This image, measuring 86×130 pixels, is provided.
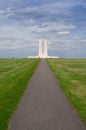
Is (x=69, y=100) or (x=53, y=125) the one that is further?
(x=69, y=100)

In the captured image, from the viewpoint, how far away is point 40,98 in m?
18.0

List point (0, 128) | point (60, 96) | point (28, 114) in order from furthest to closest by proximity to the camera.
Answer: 1. point (60, 96)
2. point (28, 114)
3. point (0, 128)

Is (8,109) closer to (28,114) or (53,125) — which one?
(28,114)

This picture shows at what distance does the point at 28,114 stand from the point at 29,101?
327cm

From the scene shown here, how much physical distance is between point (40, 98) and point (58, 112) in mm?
3960

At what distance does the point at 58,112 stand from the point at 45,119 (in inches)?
62.7

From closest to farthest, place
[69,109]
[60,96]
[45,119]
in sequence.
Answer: [45,119]
[69,109]
[60,96]

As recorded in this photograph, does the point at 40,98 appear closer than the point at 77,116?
No

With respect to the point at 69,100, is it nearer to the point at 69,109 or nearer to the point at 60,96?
the point at 60,96

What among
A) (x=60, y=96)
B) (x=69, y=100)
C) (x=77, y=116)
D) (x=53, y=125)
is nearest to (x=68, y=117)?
(x=77, y=116)

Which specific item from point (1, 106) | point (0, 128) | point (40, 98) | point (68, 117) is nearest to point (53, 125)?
point (68, 117)

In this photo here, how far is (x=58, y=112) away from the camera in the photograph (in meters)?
14.1

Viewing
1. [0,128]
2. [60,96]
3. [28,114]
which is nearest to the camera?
[0,128]

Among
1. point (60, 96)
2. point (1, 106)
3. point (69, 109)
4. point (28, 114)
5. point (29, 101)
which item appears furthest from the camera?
point (60, 96)
